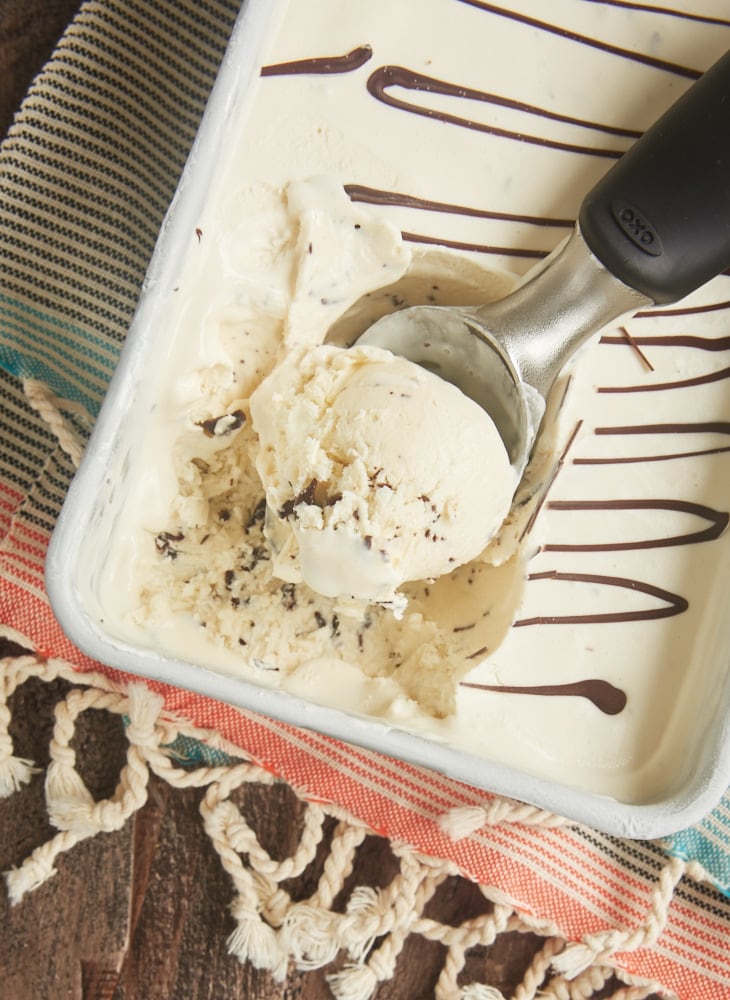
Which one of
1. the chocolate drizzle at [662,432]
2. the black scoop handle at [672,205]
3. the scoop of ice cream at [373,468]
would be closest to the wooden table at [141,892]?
the scoop of ice cream at [373,468]

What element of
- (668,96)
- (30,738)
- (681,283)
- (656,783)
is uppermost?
(668,96)

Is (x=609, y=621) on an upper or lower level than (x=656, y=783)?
upper

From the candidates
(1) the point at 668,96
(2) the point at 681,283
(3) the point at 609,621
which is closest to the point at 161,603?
(3) the point at 609,621

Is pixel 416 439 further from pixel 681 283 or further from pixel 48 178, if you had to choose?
pixel 48 178

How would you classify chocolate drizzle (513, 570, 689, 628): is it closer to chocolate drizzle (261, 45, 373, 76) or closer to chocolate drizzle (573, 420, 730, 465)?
chocolate drizzle (573, 420, 730, 465)

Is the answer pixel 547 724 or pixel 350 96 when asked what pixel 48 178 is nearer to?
pixel 350 96

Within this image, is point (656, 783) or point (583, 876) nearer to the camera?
point (656, 783)
